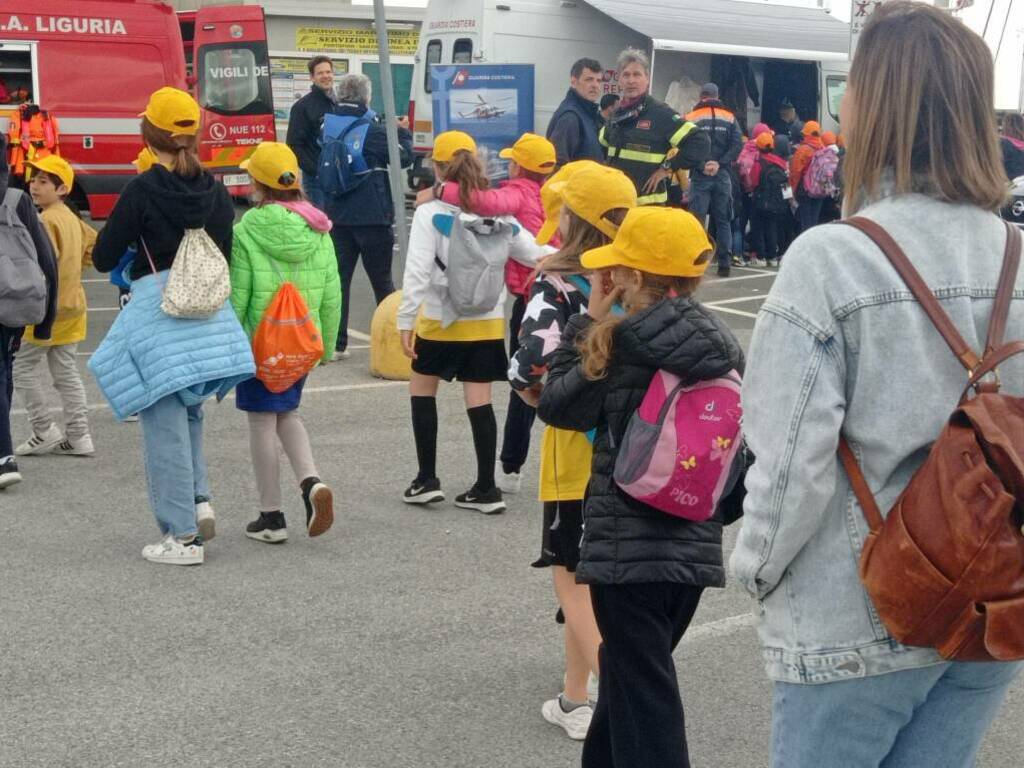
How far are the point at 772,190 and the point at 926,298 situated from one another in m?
Result: 14.6

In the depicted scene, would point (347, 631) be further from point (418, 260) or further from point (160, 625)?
point (418, 260)

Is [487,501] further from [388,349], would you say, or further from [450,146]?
[388,349]

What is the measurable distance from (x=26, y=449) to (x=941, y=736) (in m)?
5.99

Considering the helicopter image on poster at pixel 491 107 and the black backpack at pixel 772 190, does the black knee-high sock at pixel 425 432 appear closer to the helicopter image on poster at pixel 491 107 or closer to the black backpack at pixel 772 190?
the helicopter image on poster at pixel 491 107

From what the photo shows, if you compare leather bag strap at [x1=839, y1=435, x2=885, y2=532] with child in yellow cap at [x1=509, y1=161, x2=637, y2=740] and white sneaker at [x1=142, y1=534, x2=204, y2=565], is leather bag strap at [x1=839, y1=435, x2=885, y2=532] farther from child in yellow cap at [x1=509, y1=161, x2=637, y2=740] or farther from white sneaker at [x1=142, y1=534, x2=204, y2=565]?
white sneaker at [x1=142, y1=534, x2=204, y2=565]

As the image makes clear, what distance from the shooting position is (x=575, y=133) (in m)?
10.1

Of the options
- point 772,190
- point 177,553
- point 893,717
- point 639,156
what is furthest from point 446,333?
point 772,190

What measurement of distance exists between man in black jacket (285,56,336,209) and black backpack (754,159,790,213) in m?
6.28

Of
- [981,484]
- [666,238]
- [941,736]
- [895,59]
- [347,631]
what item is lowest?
[347,631]

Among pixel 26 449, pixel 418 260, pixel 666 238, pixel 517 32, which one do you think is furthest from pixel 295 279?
pixel 517 32

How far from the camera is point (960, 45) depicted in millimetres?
2133

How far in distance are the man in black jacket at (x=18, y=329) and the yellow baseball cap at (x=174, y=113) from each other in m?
1.46

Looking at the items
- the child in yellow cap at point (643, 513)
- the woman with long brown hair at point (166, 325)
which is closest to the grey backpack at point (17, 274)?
the woman with long brown hair at point (166, 325)

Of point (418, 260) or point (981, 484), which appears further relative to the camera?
point (418, 260)
